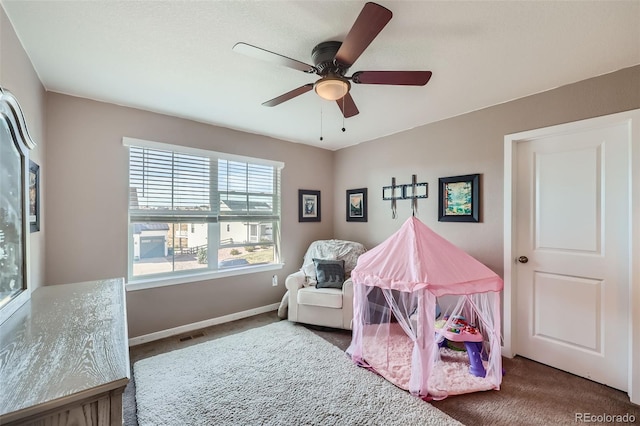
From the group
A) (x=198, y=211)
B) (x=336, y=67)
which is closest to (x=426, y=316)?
(x=336, y=67)

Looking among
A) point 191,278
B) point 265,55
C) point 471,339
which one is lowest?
point 471,339

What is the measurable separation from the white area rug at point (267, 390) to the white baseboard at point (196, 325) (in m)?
0.45

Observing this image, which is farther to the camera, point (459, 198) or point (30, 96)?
point (459, 198)

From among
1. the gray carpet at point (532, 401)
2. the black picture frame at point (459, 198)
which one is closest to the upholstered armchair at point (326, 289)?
the black picture frame at point (459, 198)

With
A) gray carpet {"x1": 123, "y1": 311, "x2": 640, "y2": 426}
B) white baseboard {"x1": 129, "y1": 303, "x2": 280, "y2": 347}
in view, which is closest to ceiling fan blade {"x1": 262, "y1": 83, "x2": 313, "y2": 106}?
gray carpet {"x1": 123, "y1": 311, "x2": 640, "y2": 426}

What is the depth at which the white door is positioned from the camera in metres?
2.08

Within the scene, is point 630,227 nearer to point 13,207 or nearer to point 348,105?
point 348,105

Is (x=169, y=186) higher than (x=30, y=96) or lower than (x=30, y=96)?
lower

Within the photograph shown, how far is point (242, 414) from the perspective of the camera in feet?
5.88

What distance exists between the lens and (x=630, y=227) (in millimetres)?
1974

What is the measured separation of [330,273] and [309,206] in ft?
4.11

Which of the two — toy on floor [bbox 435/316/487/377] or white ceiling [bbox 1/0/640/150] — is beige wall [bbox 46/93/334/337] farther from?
toy on floor [bbox 435/316/487/377]

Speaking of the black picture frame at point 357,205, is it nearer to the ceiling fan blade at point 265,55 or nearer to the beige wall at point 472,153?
the beige wall at point 472,153

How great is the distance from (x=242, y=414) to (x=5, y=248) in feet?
5.35
